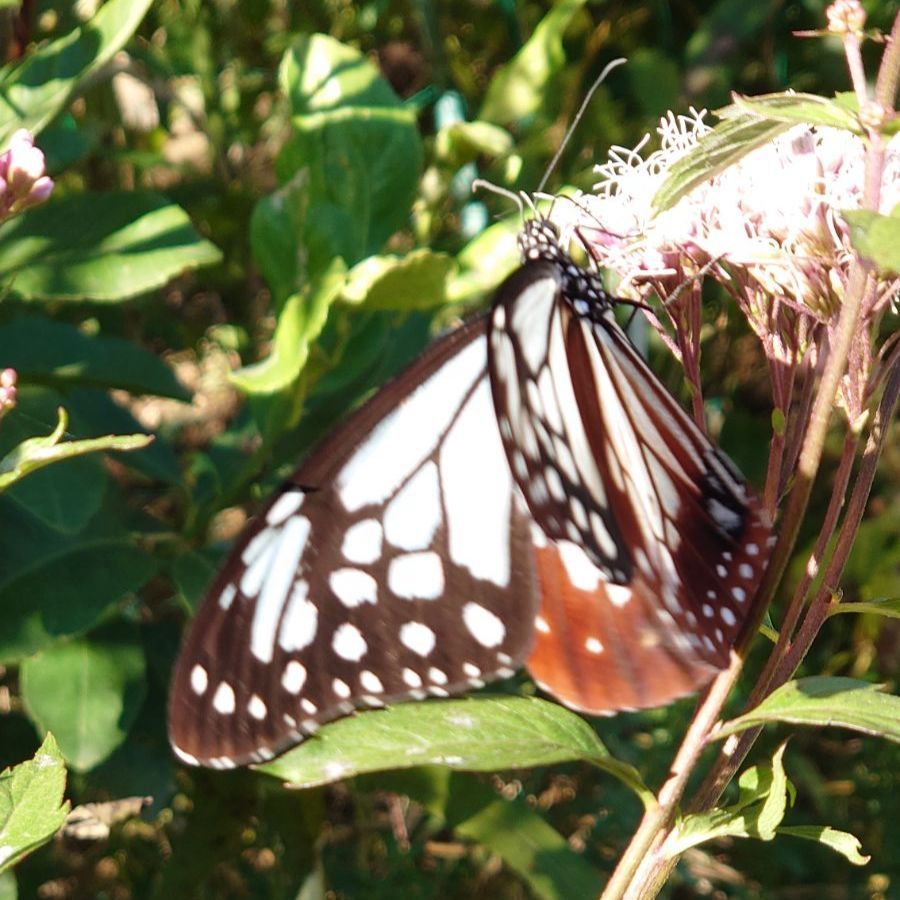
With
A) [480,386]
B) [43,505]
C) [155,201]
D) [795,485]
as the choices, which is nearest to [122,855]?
[43,505]

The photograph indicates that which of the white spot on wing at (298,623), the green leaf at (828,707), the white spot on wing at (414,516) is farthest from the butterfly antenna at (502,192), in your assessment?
the green leaf at (828,707)

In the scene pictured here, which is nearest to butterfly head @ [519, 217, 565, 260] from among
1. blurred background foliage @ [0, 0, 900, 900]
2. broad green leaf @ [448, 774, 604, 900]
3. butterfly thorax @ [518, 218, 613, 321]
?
butterfly thorax @ [518, 218, 613, 321]

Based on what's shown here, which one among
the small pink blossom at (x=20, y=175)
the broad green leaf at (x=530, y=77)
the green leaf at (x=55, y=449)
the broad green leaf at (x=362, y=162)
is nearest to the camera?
the green leaf at (x=55, y=449)

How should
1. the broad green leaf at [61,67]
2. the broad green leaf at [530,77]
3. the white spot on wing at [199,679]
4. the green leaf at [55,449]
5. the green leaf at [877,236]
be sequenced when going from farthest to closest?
the broad green leaf at [530,77] < the broad green leaf at [61,67] < the white spot on wing at [199,679] < the green leaf at [55,449] < the green leaf at [877,236]

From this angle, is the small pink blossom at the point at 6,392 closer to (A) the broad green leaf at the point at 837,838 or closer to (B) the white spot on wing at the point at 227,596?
(B) the white spot on wing at the point at 227,596

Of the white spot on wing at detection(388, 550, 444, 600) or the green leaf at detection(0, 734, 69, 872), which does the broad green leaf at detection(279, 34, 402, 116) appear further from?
the green leaf at detection(0, 734, 69, 872)

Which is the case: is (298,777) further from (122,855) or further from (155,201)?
(122,855)

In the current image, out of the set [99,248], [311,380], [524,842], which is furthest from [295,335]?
[524,842]
